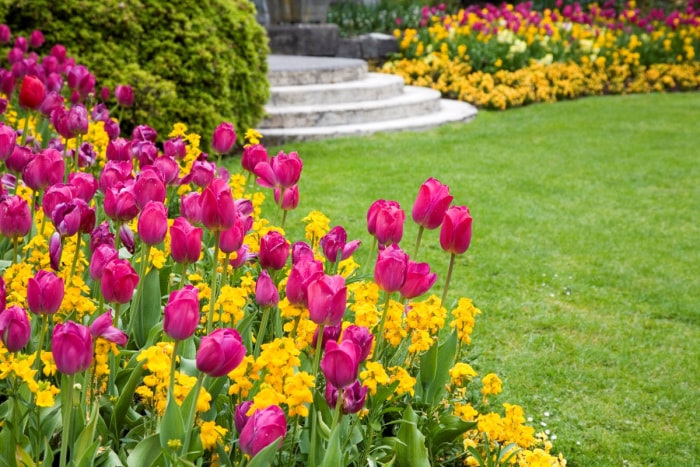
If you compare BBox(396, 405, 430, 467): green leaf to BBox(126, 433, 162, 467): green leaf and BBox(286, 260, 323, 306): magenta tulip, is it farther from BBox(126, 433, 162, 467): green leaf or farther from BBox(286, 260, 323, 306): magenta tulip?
BBox(126, 433, 162, 467): green leaf

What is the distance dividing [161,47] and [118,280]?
5.28 meters

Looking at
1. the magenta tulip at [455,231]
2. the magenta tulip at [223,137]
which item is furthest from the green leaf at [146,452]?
the magenta tulip at [223,137]

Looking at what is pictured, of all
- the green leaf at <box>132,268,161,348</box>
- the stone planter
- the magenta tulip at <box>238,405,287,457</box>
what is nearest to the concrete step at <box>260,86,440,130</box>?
the stone planter

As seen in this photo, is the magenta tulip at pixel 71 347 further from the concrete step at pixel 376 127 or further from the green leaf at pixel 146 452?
the concrete step at pixel 376 127

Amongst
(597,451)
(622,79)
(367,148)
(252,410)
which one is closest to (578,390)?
(597,451)

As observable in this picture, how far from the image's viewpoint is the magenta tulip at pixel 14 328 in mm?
1800

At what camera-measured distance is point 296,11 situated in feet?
39.9

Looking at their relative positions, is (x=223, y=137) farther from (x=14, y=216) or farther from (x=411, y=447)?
(x=411, y=447)

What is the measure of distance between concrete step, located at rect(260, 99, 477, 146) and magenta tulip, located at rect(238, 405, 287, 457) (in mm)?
6976

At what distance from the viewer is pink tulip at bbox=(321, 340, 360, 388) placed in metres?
1.67

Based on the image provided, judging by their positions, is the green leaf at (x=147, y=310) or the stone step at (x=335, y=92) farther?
the stone step at (x=335, y=92)

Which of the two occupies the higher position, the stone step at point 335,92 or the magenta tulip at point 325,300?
the magenta tulip at point 325,300

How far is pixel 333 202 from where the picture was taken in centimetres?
654

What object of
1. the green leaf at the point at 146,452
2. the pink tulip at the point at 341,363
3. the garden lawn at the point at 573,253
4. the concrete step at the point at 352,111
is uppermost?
the pink tulip at the point at 341,363
